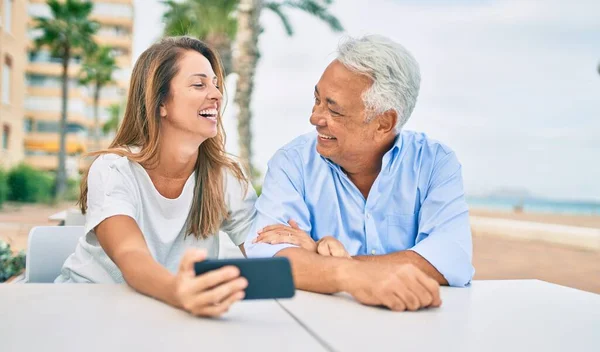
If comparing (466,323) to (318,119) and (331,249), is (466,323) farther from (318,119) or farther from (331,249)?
(318,119)

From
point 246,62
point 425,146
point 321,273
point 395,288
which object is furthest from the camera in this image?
point 246,62

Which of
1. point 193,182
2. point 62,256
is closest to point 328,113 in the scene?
point 193,182

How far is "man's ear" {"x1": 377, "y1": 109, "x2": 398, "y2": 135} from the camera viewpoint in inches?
91.7

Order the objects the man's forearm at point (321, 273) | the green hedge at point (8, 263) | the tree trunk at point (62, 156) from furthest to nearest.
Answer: the tree trunk at point (62, 156), the green hedge at point (8, 263), the man's forearm at point (321, 273)

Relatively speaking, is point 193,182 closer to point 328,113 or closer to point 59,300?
point 328,113

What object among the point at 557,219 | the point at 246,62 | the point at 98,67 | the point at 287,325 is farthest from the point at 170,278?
the point at 98,67

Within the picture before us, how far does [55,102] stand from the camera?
47875 millimetres

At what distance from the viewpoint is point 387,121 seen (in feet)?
7.75

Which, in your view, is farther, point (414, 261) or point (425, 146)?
point (425, 146)

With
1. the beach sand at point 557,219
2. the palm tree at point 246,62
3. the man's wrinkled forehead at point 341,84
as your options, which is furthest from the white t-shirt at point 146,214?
the beach sand at point 557,219

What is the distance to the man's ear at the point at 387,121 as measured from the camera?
7.64 feet

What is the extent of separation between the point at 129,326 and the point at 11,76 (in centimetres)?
3077

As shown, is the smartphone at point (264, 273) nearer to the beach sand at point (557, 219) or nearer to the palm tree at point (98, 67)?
the beach sand at point (557, 219)

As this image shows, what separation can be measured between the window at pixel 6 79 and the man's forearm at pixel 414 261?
28.6 metres
